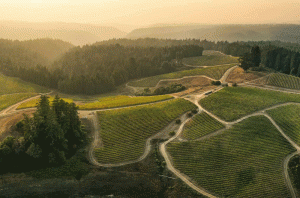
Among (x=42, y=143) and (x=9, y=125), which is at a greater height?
(x=9, y=125)

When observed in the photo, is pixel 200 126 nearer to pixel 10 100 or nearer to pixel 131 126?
pixel 131 126

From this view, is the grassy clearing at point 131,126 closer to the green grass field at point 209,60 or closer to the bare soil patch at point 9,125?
→ the bare soil patch at point 9,125

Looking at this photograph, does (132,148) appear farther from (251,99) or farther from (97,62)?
(97,62)

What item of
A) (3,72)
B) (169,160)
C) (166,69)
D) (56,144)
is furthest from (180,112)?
(3,72)

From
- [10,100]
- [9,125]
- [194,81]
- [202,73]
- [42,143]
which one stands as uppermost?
[202,73]

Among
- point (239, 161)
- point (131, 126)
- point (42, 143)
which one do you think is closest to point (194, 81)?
point (131, 126)

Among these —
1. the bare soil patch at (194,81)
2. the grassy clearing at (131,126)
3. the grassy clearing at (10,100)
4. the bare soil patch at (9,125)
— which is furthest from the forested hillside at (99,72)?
the grassy clearing at (131,126)
